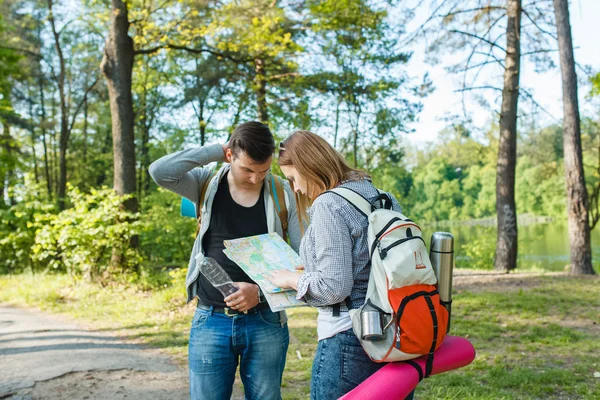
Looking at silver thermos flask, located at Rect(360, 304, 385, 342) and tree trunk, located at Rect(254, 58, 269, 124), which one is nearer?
silver thermos flask, located at Rect(360, 304, 385, 342)

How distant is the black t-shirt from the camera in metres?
2.42

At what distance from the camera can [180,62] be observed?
20.6 metres

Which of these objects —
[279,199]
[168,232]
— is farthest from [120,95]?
[279,199]

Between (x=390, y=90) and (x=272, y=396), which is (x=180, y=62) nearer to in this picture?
(x=390, y=90)

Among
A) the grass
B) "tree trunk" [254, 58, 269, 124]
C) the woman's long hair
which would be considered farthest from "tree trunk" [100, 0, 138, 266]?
the woman's long hair

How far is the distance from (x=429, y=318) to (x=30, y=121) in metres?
25.0

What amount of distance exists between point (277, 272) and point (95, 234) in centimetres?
784

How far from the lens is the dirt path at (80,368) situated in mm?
4527

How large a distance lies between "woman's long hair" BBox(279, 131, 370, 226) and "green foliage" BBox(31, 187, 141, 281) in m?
7.51

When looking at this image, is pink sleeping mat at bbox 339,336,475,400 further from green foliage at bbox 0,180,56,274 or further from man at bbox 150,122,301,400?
green foliage at bbox 0,180,56,274

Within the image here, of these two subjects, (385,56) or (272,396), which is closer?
(272,396)

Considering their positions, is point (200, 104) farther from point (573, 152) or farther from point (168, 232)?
point (573, 152)

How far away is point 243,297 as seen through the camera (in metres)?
2.27

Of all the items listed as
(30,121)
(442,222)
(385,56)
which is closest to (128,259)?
(385,56)
